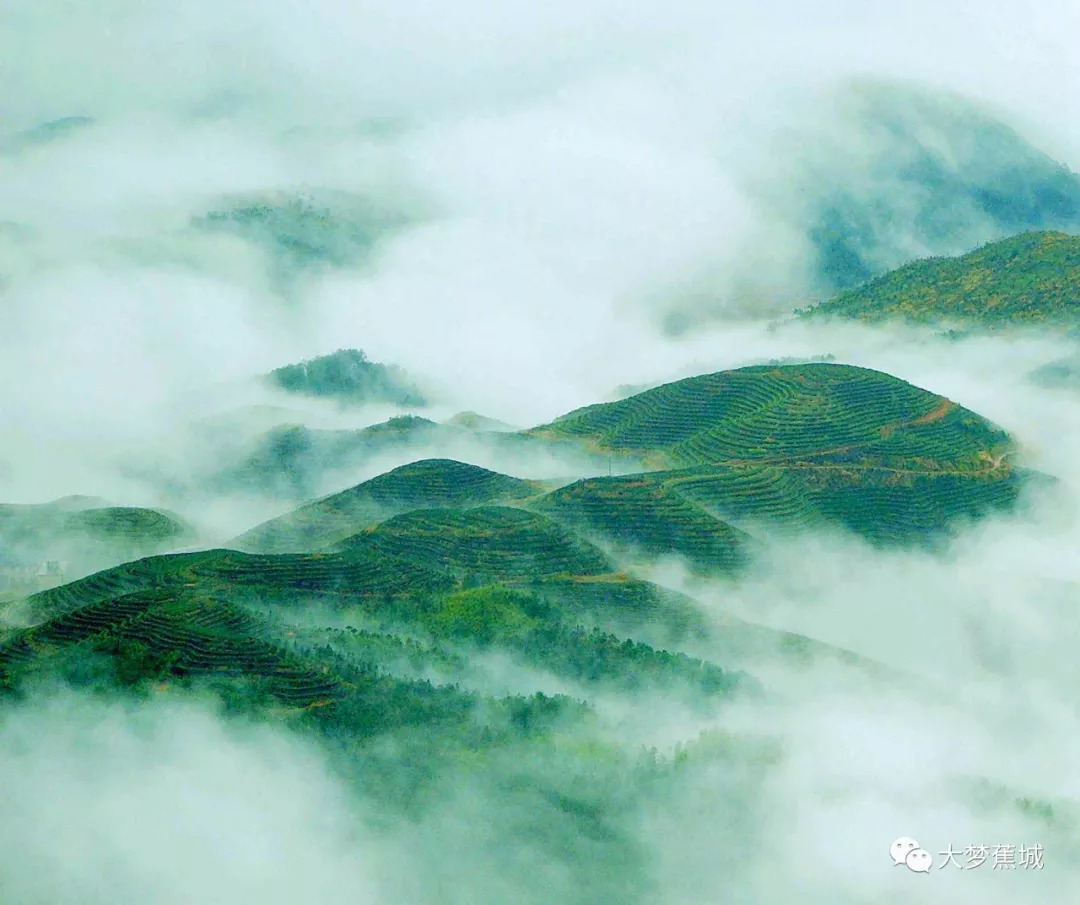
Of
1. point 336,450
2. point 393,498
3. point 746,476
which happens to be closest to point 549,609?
point 746,476

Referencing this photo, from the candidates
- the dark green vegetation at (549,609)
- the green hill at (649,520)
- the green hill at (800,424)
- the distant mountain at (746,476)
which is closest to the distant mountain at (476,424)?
Answer: the dark green vegetation at (549,609)

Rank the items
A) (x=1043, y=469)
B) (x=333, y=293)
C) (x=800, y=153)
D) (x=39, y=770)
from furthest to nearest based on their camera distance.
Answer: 1. (x=800, y=153)
2. (x=333, y=293)
3. (x=1043, y=469)
4. (x=39, y=770)

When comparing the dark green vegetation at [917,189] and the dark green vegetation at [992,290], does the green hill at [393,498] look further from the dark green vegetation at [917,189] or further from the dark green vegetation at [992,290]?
the dark green vegetation at [917,189]

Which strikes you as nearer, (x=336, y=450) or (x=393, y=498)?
(x=393, y=498)

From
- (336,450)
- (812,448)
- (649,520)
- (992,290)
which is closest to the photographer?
(649,520)

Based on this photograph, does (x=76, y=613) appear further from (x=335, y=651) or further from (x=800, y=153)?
(x=800, y=153)

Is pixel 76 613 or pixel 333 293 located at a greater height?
pixel 76 613

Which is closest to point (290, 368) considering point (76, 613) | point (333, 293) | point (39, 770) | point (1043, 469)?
point (333, 293)

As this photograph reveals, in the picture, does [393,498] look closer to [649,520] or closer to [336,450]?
[649,520]
